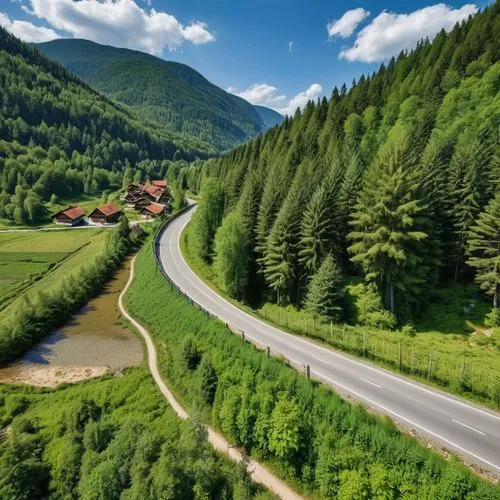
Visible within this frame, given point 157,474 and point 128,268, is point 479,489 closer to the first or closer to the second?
point 157,474

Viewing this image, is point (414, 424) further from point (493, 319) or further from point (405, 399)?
point (493, 319)

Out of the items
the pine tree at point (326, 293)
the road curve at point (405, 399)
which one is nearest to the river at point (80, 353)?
the road curve at point (405, 399)

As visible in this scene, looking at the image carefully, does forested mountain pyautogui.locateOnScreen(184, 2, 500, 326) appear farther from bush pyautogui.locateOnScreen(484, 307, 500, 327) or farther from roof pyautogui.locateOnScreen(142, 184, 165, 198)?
roof pyautogui.locateOnScreen(142, 184, 165, 198)

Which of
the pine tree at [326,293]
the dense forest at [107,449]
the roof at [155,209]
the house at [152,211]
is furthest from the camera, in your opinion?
the roof at [155,209]

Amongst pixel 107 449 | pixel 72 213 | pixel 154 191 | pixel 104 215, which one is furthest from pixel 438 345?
pixel 154 191

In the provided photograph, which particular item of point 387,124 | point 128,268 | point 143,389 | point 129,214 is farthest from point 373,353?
point 129,214

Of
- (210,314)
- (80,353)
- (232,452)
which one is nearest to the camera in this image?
(232,452)

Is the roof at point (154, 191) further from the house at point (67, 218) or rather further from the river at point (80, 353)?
the river at point (80, 353)
